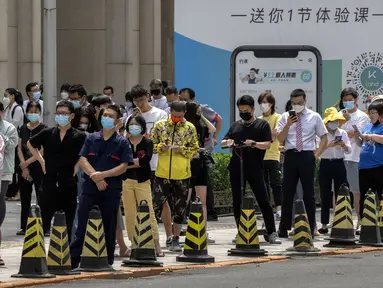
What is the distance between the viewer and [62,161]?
16125 millimetres

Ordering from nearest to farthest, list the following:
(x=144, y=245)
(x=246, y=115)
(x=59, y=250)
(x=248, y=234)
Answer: (x=59, y=250)
(x=144, y=245)
(x=248, y=234)
(x=246, y=115)

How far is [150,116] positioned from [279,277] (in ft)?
12.6

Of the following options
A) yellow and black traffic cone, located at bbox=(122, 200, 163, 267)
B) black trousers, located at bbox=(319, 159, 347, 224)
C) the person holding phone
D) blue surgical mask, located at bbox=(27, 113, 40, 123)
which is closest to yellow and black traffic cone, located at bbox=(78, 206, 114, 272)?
yellow and black traffic cone, located at bbox=(122, 200, 163, 267)

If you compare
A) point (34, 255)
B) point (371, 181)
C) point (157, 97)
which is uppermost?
point (157, 97)

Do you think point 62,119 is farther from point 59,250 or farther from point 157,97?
point 157,97

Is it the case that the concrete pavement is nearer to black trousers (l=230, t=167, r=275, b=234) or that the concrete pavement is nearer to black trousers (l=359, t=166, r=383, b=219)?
black trousers (l=230, t=167, r=275, b=234)

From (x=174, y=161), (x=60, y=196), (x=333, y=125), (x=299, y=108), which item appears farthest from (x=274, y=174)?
(x=60, y=196)

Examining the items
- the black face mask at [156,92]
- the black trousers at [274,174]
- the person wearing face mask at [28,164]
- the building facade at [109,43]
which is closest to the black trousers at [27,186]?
the person wearing face mask at [28,164]

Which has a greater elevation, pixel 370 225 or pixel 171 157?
pixel 171 157

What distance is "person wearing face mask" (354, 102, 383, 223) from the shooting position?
19.0m

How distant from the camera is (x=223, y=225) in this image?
2112cm

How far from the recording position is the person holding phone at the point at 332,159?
64.4 ft

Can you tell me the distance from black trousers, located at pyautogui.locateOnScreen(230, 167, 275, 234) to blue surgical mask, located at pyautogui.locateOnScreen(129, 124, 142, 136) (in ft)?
7.19

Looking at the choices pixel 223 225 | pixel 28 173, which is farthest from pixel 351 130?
pixel 28 173
